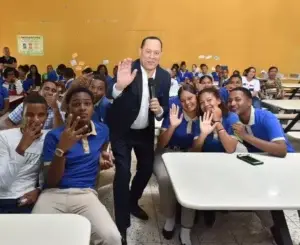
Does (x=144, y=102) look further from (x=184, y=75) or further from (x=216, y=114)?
(x=184, y=75)

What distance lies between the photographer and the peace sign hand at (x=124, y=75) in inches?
85.7

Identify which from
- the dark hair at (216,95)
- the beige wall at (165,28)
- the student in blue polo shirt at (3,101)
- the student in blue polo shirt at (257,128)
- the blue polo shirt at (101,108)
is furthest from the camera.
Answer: the beige wall at (165,28)

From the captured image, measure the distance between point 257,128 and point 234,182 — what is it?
775 mm

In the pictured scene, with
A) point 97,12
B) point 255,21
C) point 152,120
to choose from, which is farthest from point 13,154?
point 255,21

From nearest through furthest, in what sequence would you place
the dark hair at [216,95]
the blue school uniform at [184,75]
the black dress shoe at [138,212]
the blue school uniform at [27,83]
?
the dark hair at [216,95]
the black dress shoe at [138,212]
the blue school uniform at [27,83]
the blue school uniform at [184,75]

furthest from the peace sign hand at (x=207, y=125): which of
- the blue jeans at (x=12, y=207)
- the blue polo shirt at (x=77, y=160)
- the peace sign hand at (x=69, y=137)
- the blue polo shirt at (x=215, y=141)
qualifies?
the blue jeans at (x=12, y=207)

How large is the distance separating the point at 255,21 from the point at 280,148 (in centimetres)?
855

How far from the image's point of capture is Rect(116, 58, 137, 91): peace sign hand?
2.18m

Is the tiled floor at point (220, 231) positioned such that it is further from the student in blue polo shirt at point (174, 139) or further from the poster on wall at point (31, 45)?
the poster on wall at point (31, 45)

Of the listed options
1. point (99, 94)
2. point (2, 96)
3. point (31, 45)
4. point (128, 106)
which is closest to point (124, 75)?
point (128, 106)

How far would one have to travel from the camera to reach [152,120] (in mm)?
2348

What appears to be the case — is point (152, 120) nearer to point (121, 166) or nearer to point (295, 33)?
point (121, 166)

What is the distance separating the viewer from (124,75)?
2.18 meters

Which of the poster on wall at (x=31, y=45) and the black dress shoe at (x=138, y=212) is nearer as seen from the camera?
the black dress shoe at (x=138, y=212)
